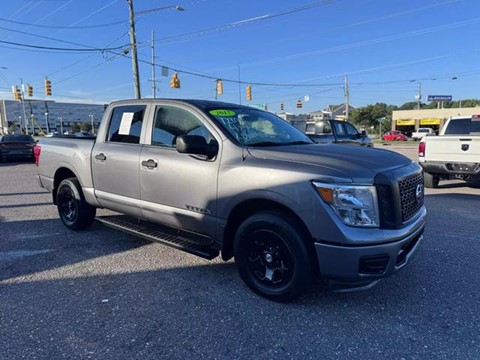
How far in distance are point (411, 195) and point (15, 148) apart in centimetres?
1882

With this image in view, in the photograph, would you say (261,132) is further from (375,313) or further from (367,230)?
(375,313)

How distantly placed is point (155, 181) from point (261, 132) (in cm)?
135

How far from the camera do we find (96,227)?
595cm

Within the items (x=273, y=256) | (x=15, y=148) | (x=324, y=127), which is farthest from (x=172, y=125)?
(x=15, y=148)

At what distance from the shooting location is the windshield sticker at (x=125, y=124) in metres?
4.78

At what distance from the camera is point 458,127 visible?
9.88 meters

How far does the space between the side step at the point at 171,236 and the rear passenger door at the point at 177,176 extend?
5.6 inches

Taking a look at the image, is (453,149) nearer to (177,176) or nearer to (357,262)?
(357,262)

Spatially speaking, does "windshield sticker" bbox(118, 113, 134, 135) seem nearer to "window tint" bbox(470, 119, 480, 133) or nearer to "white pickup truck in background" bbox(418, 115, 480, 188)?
"white pickup truck in background" bbox(418, 115, 480, 188)

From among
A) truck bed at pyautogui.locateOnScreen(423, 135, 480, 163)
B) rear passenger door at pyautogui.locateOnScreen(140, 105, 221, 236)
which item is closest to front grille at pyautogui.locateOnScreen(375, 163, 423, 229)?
rear passenger door at pyautogui.locateOnScreen(140, 105, 221, 236)

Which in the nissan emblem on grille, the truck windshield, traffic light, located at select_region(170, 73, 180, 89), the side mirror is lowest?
the nissan emblem on grille

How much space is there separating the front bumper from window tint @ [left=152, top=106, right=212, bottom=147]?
5.94 ft

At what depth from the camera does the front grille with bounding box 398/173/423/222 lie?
127 inches

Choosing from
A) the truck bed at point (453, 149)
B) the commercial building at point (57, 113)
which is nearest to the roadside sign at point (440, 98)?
the truck bed at point (453, 149)
